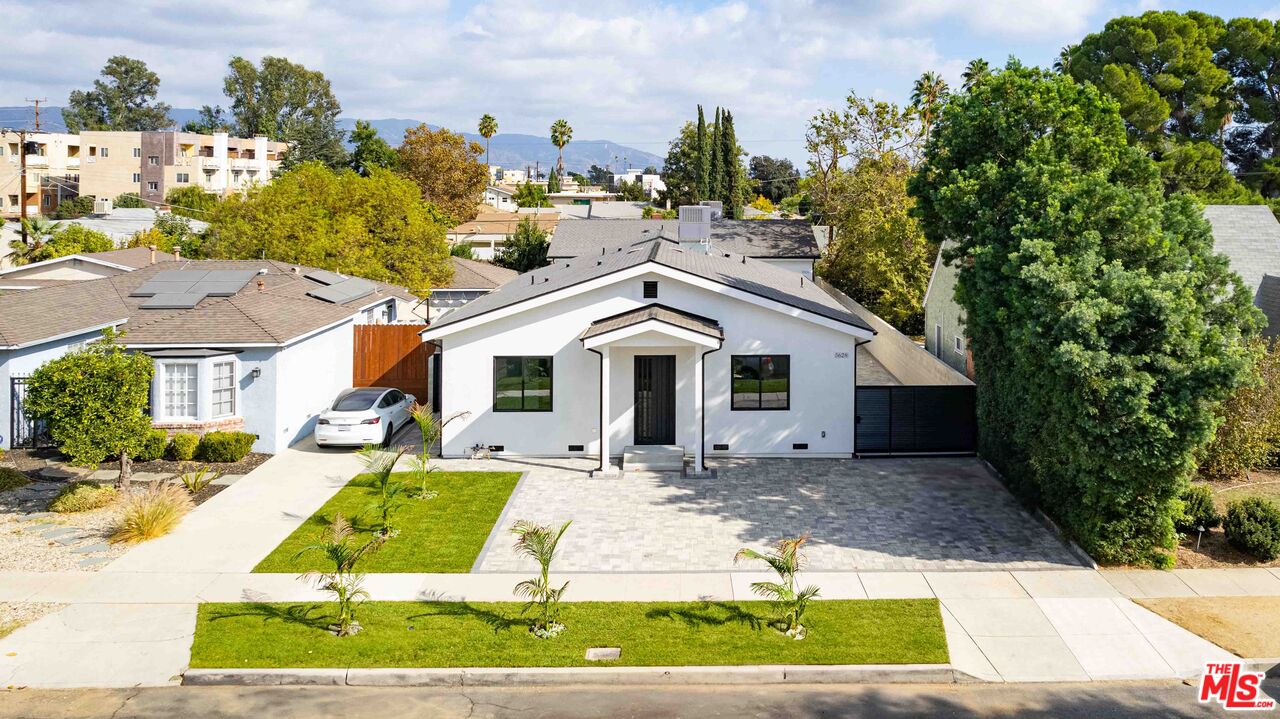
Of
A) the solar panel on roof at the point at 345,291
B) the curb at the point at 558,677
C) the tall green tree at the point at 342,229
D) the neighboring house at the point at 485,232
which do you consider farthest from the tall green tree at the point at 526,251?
the curb at the point at 558,677

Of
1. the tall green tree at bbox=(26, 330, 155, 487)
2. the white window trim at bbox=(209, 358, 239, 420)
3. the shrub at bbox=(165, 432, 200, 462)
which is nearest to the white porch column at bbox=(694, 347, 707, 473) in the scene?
the white window trim at bbox=(209, 358, 239, 420)

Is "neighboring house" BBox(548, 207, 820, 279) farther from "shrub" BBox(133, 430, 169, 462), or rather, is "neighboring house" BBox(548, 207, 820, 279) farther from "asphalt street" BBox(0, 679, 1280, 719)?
"asphalt street" BBox(0, 679, 1280, 719)

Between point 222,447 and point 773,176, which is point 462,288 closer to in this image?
point 222,447

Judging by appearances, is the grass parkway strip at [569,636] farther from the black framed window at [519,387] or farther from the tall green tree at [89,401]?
the black framed window at [519,387]

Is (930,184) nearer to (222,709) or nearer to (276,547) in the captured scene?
(276,547)

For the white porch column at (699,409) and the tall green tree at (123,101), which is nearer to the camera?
the white porch column at (699,409)

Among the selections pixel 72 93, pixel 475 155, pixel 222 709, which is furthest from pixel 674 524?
pixel 72 93
